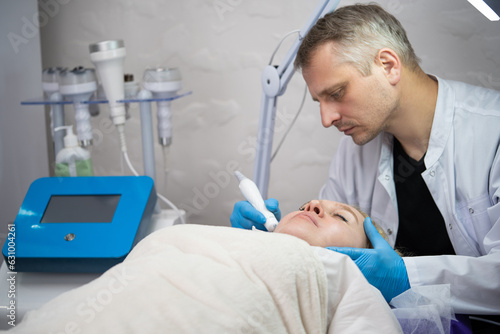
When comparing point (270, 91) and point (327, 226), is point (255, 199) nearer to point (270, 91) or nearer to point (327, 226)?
point (327, 226)

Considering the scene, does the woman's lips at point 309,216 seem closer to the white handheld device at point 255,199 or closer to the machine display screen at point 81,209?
the white handheld device at point 255,199

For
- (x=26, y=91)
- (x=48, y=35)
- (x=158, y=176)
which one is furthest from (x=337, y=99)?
(x=48, y=35)

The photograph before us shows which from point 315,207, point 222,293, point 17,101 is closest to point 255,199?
point 315,207

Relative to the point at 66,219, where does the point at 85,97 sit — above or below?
above

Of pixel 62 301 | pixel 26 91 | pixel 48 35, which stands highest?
pixel 48 35

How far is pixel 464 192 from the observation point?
4.28 feet

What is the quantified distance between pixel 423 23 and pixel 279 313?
4.03 ft

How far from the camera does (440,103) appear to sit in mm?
1357

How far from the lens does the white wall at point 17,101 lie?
5.55ft

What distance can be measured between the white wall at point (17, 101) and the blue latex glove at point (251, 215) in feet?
2.90

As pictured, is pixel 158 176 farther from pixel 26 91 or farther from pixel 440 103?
pixel 440 103

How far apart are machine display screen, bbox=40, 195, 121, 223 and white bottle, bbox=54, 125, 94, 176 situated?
11 centimetres

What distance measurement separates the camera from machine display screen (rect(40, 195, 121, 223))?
1.37 metres

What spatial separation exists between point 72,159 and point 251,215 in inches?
23.5
